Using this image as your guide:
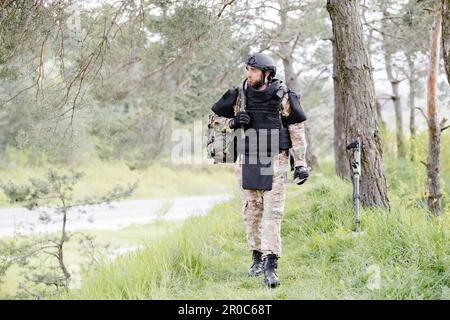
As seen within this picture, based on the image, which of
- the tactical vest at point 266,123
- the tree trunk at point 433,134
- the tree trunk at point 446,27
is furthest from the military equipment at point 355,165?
the tree trunk at point 433,134

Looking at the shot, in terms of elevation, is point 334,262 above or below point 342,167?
below

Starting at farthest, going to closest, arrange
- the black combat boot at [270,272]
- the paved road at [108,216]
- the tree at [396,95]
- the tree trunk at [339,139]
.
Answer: the tree at [396,95] → the paved road at [108,216] → the tree trunk at [339,139] → the black combat boot at [270,272]

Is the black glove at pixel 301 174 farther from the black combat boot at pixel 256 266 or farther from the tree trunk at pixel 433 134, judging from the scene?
the tree trunk at pixel 433 134

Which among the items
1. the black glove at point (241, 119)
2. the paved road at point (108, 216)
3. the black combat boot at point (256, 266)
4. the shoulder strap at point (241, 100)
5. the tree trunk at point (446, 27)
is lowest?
the paved road at point (108, 216)

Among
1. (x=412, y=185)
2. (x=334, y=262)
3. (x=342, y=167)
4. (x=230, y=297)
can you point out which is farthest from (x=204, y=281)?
(x=412, y=185)

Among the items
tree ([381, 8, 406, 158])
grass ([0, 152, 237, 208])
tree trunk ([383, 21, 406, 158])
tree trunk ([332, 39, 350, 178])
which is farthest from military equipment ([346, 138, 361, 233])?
grass ([0, 152, 237, 208])

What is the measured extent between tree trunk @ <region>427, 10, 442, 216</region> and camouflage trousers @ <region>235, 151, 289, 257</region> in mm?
5595

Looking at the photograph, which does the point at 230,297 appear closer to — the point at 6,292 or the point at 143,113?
the point at 6,292

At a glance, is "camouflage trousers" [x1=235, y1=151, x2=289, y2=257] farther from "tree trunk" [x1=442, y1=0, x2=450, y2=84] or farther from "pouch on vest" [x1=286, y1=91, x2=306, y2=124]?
"tree trunk" [x1=442, y1=0, x2=450, y2=84]

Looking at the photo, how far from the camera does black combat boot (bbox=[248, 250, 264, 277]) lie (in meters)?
5.68

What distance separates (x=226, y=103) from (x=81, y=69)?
2338 mm

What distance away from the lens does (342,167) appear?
41.6ft

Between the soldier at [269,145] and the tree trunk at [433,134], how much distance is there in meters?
5.67

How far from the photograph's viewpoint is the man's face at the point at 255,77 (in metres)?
5.44
